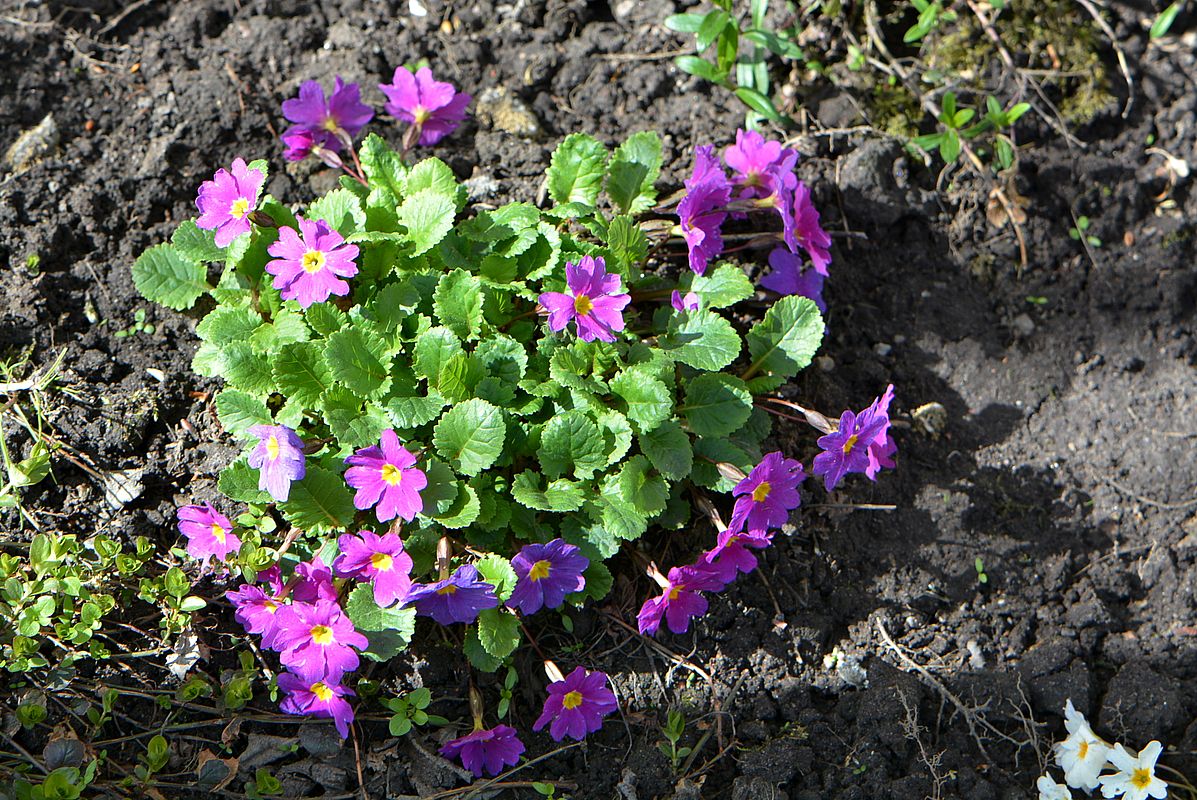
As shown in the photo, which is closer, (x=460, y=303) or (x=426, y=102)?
(x=460, y=303)

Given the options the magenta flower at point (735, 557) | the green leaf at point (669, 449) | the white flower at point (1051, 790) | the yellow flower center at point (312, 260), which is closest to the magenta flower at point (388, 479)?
the yellow flower center at point (312, 260)

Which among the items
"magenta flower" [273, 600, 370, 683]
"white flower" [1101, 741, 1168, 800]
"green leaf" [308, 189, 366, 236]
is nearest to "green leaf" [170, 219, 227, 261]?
"green leaf" [308, 189, 366, 236]

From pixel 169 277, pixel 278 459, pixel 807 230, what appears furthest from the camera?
pixel 807 230

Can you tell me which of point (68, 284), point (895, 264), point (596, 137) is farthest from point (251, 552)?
point (895, 264)

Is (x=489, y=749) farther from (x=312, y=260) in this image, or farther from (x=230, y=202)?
(x=230, y=202)

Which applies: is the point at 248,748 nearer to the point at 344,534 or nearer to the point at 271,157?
the point at 344,534

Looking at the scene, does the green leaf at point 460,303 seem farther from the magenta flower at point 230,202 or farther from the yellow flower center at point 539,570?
the yellow flower center at point 539,570

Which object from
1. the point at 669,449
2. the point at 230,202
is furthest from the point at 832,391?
the point at 230,202

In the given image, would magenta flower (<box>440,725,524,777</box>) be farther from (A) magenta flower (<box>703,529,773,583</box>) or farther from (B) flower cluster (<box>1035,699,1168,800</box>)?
(B) flower cluster (<box>1035,699,1168,800</box>)
